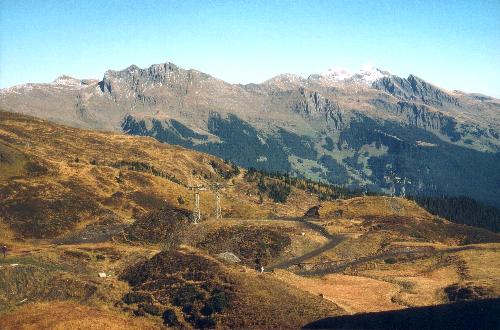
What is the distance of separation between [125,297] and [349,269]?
55.2 metres

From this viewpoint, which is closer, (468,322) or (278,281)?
(468,322)

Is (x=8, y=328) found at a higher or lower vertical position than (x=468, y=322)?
lower

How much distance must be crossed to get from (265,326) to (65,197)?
112695mm

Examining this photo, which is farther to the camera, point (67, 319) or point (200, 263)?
point (200, 263)

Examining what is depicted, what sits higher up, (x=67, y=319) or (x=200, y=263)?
(x=200, y=263)

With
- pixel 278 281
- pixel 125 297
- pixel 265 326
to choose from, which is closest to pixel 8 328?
pixel 125 297

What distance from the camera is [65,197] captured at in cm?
17400

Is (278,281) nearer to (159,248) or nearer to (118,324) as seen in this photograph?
(118,324)

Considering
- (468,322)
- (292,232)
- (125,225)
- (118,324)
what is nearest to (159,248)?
(125,225)

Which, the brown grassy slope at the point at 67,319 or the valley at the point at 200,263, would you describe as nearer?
the brown grassy slope at the point at 67,319

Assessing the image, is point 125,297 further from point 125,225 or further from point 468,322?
point 125,225

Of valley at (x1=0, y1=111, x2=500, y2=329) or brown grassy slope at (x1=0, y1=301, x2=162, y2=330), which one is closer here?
brown grassy slope at (x1=0, y1=301, x2=162, y2=330)

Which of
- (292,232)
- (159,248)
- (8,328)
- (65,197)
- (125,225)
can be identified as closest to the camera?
(8,328)

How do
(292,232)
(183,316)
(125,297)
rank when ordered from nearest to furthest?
1. (183,316)
2. (125,297)
3. (292,232)
